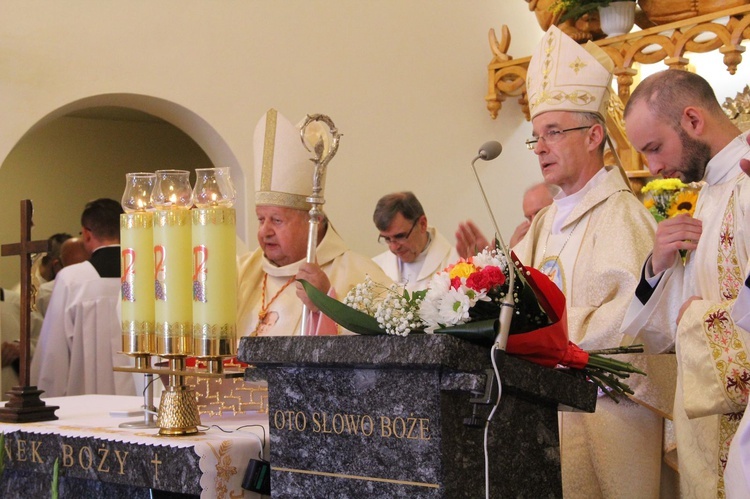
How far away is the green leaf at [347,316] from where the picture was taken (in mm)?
2498

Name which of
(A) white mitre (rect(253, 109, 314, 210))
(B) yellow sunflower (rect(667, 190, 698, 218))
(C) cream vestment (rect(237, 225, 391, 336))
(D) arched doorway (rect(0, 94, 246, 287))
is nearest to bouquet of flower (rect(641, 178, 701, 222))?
(B) yellow sunflower (rect(667, 190, 698, 218))

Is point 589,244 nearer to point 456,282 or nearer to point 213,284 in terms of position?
point 213,284

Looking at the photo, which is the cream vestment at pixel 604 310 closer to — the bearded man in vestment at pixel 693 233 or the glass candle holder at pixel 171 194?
the bearded man in vestment at pixel 693 233

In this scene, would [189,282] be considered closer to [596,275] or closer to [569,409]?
[569,409]

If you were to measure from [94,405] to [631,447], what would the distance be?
199 centimetres

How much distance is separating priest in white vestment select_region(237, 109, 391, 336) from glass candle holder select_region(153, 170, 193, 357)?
1500 millimetres

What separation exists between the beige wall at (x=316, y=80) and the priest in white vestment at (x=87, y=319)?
0.82 meters

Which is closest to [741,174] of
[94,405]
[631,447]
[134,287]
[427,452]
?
[631,447]

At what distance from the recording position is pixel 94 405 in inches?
163

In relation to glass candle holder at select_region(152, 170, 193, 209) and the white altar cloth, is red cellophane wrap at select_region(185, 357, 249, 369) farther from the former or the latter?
glass candle holder at select_region(152, 170, 193, 209)

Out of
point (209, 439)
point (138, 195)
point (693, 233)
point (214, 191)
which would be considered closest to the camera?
point (209, 439)

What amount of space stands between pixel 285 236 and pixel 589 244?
52.7 inches

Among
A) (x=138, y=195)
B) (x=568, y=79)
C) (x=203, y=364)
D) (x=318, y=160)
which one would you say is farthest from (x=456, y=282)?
(x=568, y=79)

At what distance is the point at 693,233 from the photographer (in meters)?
3.47
